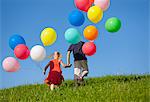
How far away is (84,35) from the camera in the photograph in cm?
1188

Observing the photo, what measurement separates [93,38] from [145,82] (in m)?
2.04

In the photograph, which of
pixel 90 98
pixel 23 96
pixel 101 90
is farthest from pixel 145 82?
pixel 23 96

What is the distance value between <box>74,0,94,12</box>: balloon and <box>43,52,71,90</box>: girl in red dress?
2120 millimetres

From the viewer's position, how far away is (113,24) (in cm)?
1156

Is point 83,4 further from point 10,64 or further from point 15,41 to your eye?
point 10,64

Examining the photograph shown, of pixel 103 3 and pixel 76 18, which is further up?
pixel 103 3

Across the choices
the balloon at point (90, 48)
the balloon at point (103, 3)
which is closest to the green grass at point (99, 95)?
the balloon at point (90, 48)

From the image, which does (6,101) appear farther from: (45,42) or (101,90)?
(101,90)

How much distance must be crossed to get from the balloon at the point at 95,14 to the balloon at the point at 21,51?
2.04 m

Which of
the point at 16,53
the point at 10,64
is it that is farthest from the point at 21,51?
the point at 10,64

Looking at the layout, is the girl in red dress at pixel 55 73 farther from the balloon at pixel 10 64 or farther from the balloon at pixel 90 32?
the balloon at pixel 90 32

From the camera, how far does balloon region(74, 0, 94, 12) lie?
11812mm

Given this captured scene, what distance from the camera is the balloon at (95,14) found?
11492mm

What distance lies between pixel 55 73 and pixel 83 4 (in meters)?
2.57
